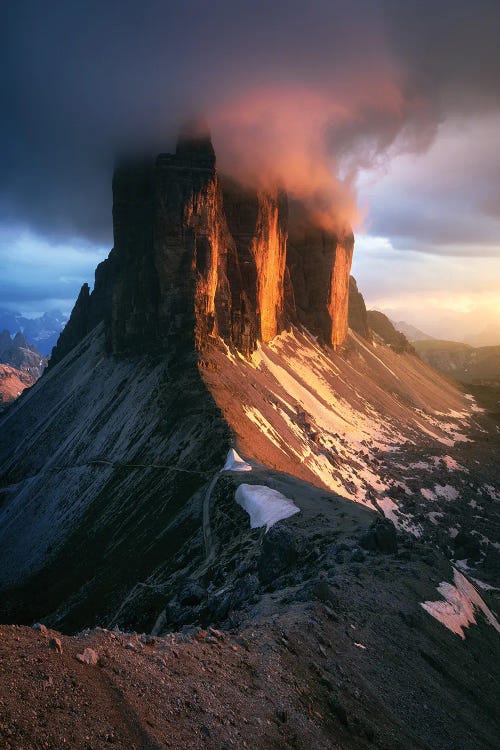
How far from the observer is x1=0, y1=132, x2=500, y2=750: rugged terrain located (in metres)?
15.8

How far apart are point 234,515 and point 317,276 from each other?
4939 inches

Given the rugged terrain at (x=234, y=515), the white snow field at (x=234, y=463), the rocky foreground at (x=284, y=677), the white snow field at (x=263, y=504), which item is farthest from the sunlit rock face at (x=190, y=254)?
the rocky foreground at (x=284, y=677)

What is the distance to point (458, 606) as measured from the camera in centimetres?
2925

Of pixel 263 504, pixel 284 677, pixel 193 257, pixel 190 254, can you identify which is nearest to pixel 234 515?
pixel 263 504

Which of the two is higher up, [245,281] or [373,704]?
[245,281]

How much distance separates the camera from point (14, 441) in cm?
11462

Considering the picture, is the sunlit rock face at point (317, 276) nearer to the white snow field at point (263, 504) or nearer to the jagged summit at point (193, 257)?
the jagged summit at point (193, 257)

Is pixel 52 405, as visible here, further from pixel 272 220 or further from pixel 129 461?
pixel 272 220

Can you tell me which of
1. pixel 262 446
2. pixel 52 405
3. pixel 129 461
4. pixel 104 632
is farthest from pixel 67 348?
pixel 104 632

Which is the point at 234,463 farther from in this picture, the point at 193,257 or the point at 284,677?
the point at 193,257


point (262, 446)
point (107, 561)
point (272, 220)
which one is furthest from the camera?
point (272, 220)

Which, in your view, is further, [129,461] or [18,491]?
[18,491]

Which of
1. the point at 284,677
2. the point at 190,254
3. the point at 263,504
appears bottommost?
the point at 263,504

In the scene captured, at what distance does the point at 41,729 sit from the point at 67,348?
16755 cm
